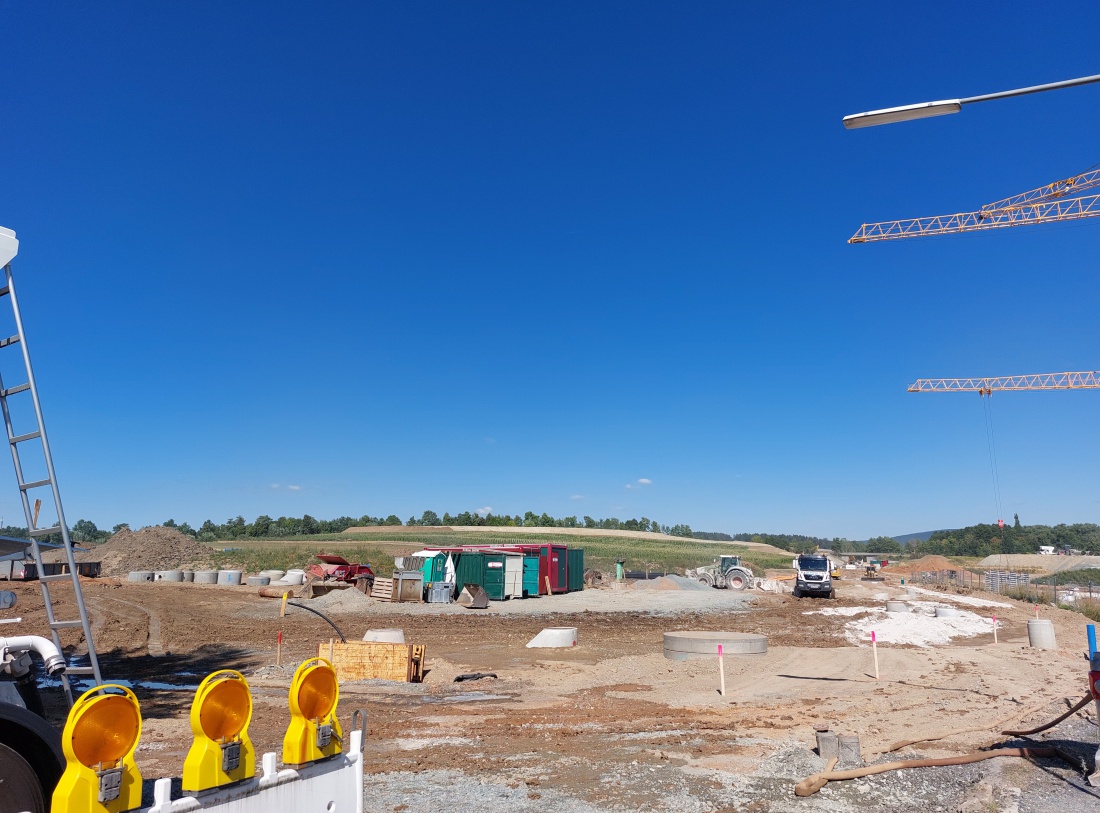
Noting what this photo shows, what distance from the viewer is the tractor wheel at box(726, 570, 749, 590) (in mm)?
50900

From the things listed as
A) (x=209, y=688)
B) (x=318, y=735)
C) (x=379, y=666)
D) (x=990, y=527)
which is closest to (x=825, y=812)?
(x=318, y=735)

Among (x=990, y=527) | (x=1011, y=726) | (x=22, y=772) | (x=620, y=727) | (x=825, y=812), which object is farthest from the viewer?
(x=990, y=527)

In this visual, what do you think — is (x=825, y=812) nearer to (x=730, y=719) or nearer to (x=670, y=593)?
(x=730, y=719)

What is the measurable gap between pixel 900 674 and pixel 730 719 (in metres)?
7.25

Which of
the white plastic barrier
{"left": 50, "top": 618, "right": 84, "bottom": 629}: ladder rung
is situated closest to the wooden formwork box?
{"left": 50, "top": 618, "right": 84, "bottom": 629}: ladder rung

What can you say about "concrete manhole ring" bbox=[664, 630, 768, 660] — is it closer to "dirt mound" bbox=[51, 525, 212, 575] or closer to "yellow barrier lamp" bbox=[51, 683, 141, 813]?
A: "yellow barrier lamp" bbox=[51, 683, 141, 813]

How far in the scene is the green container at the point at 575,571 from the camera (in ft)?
152

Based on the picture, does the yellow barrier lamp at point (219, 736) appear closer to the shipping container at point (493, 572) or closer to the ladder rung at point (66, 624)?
the ladder rung at point (66, 624)

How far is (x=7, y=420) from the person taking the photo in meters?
5.20

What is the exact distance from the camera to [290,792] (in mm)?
3379

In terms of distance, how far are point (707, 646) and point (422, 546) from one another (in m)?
70.9

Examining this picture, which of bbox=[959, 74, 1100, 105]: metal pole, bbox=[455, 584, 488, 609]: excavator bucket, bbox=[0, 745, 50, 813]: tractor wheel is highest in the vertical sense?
bbox=[959, 74, 1100, 105]: metal pole

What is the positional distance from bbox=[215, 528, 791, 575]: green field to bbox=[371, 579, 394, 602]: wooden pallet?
20310 mm

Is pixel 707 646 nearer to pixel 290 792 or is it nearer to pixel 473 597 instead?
pixel 290 792
